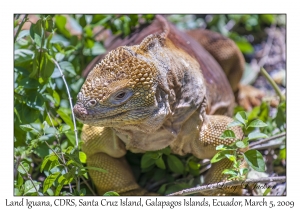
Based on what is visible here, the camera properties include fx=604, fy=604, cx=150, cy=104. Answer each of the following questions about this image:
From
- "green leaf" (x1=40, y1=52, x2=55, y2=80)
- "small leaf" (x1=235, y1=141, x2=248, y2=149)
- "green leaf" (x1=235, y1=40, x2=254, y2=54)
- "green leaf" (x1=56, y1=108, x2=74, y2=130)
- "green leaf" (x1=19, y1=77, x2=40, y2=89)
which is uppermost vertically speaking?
"green leaf" (x1=235, y1=40, x2=254, y2=54)

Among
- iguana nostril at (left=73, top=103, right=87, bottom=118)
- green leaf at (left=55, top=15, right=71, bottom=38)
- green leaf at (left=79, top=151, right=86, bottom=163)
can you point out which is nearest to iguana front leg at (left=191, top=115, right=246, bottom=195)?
green leaf at (left=79, top=151, right=86, bottom=163)

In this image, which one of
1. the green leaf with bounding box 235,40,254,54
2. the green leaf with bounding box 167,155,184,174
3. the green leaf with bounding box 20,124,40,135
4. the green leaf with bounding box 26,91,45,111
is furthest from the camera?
the green leaf with bounding box 235,40,254,54

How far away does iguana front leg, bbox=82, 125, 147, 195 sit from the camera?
4.61 meters

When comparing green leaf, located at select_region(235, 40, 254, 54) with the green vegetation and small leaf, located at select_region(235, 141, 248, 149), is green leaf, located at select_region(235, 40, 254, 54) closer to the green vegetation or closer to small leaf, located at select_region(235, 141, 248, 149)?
the green vegetation

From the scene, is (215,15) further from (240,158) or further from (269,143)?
(240,158)

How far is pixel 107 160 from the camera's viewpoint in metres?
4.72

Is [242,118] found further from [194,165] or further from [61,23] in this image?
[61,23]

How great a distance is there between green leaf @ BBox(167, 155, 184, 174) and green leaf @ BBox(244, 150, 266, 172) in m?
0.85

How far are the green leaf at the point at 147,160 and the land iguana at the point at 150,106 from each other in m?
0.14

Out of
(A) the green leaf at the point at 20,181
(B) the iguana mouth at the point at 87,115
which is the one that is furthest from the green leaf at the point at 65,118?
(B) the iguana mouth at the point at 87,115

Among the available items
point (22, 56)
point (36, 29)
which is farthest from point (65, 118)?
point (36, 29)

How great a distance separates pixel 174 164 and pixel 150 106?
3.52 feet

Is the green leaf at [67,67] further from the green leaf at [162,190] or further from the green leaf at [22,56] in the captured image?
the green leaf at [162,190]
